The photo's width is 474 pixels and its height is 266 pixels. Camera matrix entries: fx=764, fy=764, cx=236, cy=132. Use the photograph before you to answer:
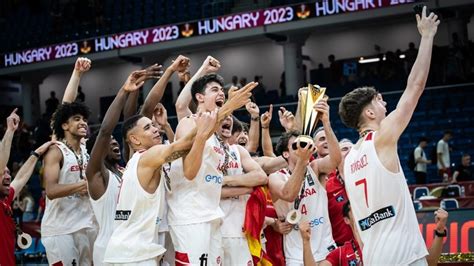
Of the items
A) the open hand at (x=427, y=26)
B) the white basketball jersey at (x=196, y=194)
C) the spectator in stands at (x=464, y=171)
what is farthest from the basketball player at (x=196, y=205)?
the spectator in stands at (x=464, y=171)

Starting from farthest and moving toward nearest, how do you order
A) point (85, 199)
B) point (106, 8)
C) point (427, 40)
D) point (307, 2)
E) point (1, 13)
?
point (1, 13) → point (106, 8) → point (307, 2) → point (85, 199) → point (427, 40)

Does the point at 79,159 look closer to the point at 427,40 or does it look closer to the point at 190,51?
the point at 427,40

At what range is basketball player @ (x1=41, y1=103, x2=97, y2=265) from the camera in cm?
801

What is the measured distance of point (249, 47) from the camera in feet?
95.5

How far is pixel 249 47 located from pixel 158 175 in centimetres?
2305

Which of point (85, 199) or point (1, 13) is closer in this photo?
point (85, 199)

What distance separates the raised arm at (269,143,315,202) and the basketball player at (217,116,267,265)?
0.20 metres

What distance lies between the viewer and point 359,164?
225 inches

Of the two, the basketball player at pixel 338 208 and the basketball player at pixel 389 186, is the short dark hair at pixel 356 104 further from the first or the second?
Answer: the basketball player at pixel 338 208

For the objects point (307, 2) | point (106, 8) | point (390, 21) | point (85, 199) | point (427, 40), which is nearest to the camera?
point (427, 40)

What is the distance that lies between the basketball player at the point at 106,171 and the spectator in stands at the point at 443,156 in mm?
11037

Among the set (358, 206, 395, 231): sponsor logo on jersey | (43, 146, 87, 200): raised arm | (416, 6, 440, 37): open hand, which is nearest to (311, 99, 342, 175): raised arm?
(358, 206, 395, 231): sponsor logo on jersey

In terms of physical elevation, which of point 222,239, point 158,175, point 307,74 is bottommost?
point 222,239

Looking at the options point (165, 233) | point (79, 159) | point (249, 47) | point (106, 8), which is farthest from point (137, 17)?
point (165, 233)
